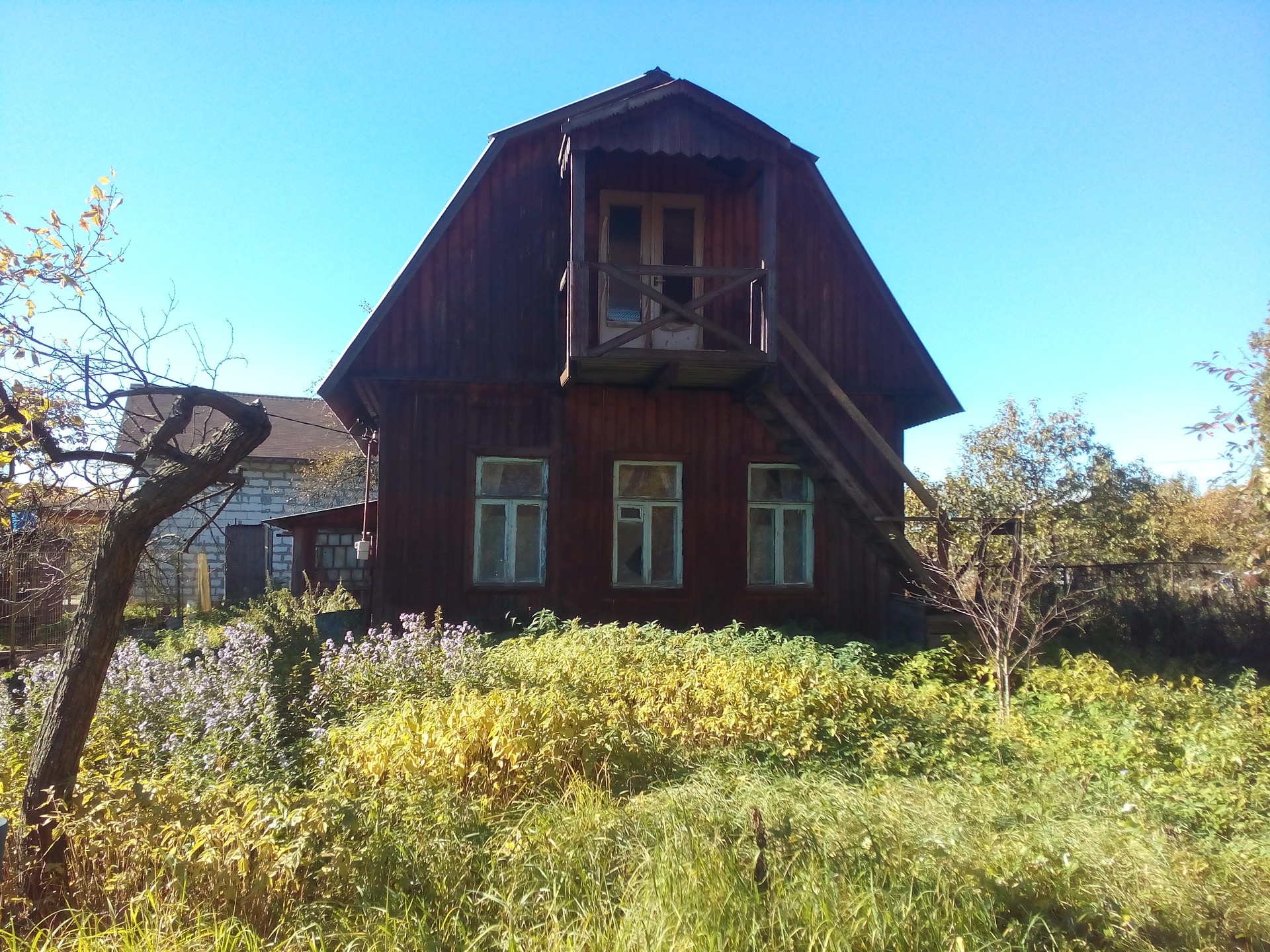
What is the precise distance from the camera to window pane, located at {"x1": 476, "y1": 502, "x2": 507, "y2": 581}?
10.4 meters

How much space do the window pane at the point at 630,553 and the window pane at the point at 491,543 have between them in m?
1.47

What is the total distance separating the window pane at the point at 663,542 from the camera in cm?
1073

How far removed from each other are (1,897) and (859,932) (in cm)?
360

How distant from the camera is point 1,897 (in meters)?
3.55

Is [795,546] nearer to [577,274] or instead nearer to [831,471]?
[831,471]

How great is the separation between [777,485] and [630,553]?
2214 mm

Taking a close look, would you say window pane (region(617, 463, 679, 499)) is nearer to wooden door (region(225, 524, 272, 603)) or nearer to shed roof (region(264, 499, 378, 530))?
shed roof (region(264, 499, 378, 530))

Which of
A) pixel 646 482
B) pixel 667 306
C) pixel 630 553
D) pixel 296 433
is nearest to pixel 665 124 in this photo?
pixel 667 306

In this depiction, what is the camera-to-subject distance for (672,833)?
12.5 feet

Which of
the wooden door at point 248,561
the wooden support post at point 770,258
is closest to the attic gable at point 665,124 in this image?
the wooden support post at point 770,258

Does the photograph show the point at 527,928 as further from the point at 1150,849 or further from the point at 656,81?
the point at 656,81

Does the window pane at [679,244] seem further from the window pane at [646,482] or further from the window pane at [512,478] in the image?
the window pane at [512,478]

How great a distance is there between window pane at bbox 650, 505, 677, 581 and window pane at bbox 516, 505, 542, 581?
1493 millimetres

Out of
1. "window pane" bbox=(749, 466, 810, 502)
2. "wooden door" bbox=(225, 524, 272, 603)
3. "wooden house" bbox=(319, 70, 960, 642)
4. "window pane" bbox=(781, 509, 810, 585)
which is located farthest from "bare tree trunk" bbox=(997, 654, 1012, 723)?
"wooden door" bbox=(225, 524, 272, 603)
